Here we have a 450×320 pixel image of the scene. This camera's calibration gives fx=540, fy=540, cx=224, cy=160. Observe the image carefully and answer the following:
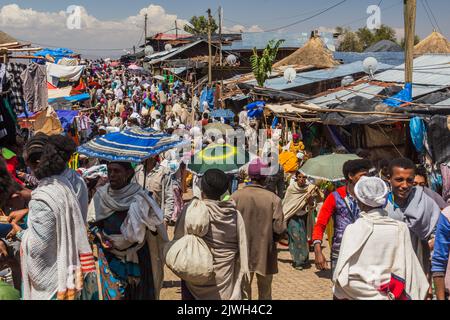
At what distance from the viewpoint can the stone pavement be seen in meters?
6.51

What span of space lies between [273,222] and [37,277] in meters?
2.18

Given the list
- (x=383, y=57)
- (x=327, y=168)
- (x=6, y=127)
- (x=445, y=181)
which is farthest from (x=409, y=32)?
(x=383, y=57)

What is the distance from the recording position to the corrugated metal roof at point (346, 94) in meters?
12.6

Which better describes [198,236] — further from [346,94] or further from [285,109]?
[346,94]

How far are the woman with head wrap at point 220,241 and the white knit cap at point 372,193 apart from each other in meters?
1.11

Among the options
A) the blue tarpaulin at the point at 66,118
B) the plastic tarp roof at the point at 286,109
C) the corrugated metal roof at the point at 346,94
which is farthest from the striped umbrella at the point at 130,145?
the corrugated metal roof at the point at 346,94

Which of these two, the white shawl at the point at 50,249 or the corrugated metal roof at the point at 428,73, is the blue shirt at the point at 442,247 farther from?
the corrugated metal roof at the point at 428,73

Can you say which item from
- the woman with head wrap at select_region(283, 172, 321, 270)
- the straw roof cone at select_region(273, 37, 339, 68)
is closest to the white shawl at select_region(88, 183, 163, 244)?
the woman with head wrap at select_region(283, 172, 321, 270)

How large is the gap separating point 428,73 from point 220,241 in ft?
34.0

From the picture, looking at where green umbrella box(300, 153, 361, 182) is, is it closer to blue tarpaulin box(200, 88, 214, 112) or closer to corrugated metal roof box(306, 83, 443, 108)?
corrugated metal roof box(306, 83, 443, 108)
